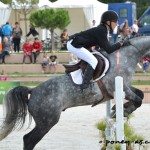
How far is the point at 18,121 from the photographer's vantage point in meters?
10.2

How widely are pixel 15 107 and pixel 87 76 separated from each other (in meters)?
1.09

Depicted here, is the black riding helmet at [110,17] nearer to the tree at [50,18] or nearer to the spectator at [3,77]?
the spectator at [3,77]

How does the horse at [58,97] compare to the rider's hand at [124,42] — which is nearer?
the horse at [58,97]

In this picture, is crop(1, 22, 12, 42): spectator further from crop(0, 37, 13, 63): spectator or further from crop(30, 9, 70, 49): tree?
crop(30, 9, 70, 49): tree

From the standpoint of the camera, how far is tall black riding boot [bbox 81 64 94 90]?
991 cm

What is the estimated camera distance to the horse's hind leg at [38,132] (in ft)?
32.6

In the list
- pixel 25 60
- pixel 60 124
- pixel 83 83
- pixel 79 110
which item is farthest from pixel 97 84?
pixel 25 60

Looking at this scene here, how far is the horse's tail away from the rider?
0.86 m

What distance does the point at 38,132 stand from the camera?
9977mm

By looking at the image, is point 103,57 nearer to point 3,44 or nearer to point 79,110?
point 79,110

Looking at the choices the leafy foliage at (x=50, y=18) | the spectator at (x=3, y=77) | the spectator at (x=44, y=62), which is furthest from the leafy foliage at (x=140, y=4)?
the spectator at (x=3, y=77)

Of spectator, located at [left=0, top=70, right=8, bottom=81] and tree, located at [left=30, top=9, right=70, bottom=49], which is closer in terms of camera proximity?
spectator, located at [left=0, top=70, right=8, bottom=81]

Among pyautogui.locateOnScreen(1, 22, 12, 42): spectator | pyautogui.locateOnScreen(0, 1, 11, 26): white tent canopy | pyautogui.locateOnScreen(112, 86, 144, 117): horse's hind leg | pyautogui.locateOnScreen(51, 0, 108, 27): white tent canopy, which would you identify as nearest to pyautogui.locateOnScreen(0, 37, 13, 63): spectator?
pyautogui.locateOnScreen(1, 22, 12, 42): spectator

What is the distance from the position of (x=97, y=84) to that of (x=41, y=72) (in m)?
15.8
